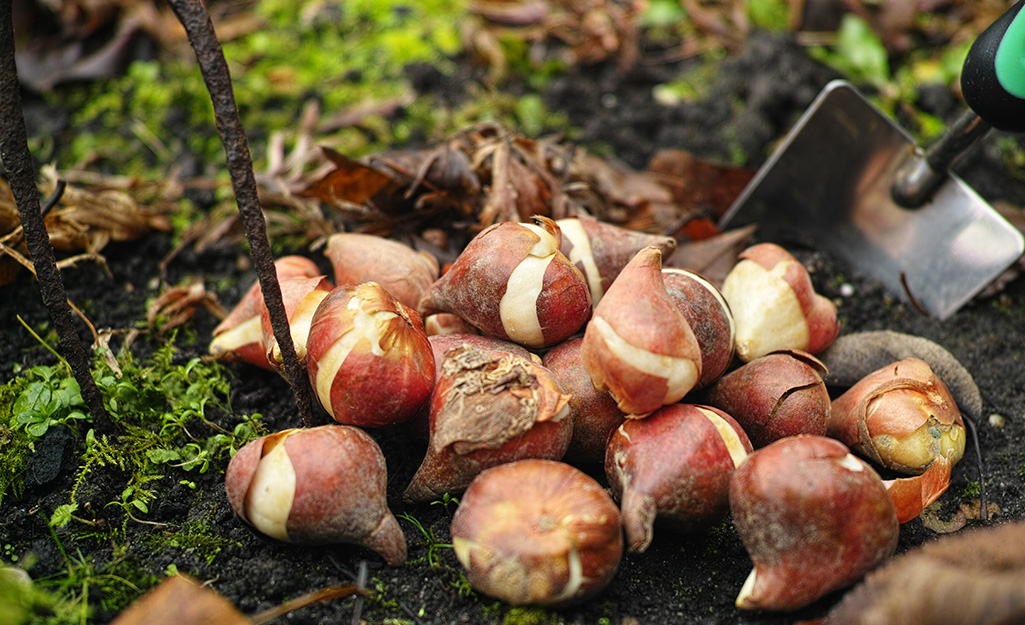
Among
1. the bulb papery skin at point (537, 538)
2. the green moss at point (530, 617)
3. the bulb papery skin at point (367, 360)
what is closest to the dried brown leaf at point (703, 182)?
the bulb papery skin at point (367, 360)

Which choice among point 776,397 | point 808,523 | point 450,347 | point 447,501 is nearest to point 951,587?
point 808,523

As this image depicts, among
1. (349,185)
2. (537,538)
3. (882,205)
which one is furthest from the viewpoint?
(882,205)

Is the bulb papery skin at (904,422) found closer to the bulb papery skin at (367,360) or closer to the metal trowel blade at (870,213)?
the metal trowel blade at (870,213)

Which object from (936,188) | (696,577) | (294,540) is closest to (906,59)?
(936,188)

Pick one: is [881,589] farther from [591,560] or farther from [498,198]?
[498,198]

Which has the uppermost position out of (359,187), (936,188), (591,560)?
(936,188)

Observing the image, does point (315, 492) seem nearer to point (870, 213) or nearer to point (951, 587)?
point (951, 587)
